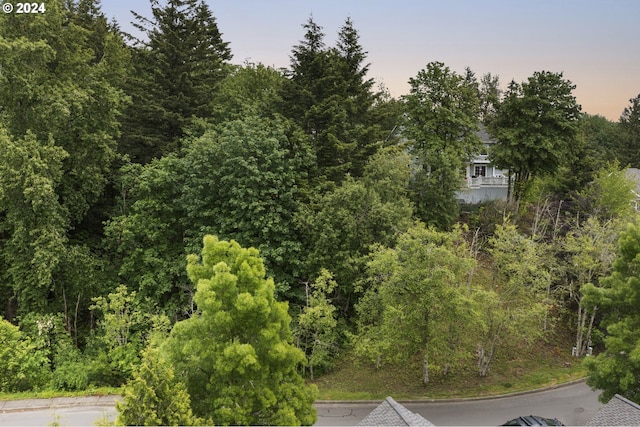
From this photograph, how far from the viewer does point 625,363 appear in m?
12.5

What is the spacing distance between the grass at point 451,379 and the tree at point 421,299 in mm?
1607

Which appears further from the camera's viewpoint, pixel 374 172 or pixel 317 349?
pixel 374 172

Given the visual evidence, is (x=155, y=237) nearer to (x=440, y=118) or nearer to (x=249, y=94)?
(x=249, y=94)

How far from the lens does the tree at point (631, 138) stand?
161 feet

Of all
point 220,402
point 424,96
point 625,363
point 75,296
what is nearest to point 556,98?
point 424,96

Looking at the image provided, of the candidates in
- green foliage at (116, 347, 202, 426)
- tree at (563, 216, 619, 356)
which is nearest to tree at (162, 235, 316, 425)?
green foliage at (116, 347, 202, 426)

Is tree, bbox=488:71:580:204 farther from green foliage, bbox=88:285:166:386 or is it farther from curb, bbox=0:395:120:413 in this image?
curb, bbox=0:395:120:413

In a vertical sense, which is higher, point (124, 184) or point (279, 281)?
point (124, 184)

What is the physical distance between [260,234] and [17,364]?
33.9 feet

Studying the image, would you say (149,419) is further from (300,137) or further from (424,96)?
(424,96)

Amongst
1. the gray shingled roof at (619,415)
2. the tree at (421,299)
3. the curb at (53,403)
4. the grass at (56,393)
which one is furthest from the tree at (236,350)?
the grass at (56,393)

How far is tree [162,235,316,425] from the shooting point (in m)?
9.59

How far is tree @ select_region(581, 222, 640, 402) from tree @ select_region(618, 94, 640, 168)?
139 ft

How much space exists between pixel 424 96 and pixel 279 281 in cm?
1445
